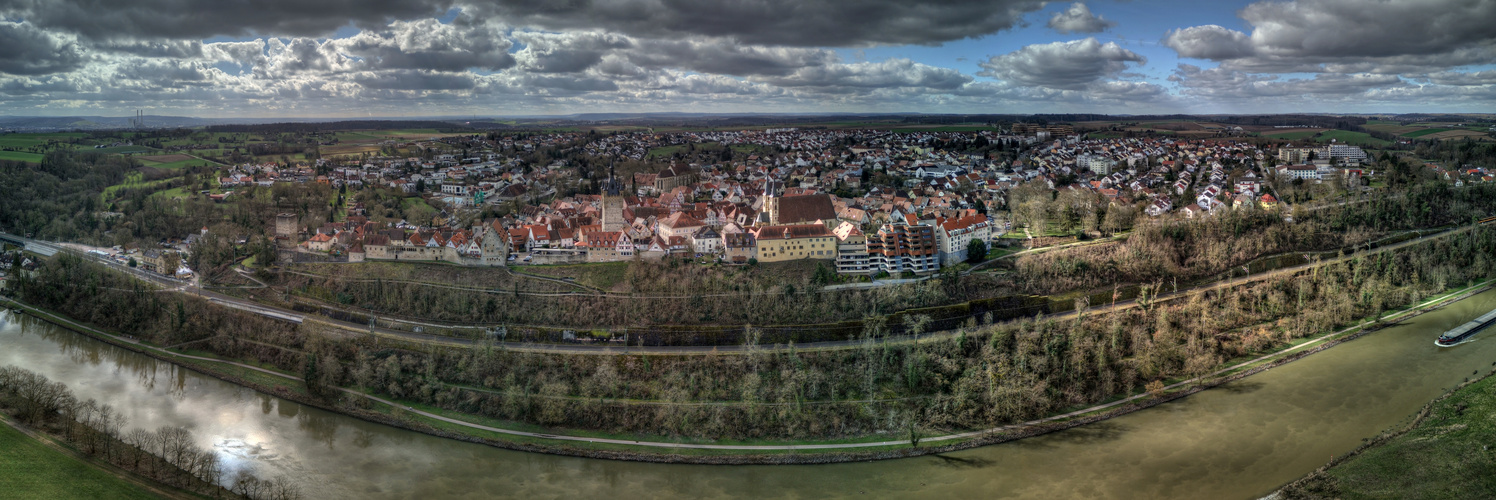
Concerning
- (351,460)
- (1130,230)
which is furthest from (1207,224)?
(351,460)

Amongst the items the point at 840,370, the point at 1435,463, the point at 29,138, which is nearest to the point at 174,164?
the point at 29,138

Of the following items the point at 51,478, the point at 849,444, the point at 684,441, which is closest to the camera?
the point at 51,478

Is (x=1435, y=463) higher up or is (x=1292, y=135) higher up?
(x=1292, y=135)

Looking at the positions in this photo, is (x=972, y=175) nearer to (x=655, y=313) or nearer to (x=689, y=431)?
(x=655, y=313)

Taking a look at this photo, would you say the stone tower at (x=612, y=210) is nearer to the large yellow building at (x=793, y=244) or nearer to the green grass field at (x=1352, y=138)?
the large yellow building at (x=793, y=244)

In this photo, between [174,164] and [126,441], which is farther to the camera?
[174,164]

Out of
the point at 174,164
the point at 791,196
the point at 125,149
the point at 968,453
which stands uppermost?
the point at 125,149

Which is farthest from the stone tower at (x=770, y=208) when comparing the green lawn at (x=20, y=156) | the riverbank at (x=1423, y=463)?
the green lawn at (x=20, y=156)

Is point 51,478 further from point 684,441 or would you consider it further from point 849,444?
point 849,444
